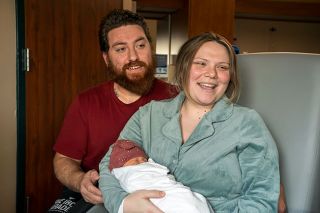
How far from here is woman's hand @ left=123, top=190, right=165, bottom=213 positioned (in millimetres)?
925

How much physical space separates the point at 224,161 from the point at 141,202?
0.28m

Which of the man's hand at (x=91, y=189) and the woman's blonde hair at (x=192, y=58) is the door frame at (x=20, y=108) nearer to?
the man's hand at (x=91, y=189)

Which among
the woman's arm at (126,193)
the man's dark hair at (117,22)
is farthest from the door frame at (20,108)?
the woman's arm at (126,193)

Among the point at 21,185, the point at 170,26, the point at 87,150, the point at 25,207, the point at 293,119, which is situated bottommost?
the point at 25,207

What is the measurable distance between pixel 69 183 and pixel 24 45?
1.02 meters

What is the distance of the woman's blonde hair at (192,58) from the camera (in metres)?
1.14

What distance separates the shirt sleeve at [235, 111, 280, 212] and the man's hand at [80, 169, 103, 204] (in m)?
0.45

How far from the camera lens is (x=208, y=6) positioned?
3.43 m

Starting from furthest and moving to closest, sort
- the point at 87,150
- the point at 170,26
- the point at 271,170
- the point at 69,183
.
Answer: the point at 170,26, the point at 87,150, the point at 69,183, the point at 271,170

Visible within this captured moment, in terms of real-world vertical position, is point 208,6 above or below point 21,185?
above

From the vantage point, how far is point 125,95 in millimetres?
1559

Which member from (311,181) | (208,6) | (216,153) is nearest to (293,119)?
(311,181)

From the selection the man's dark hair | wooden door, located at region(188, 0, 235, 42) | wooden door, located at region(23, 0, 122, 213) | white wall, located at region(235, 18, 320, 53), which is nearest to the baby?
the man's dark hair

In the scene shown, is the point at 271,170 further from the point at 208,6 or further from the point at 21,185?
the point at 208,6
